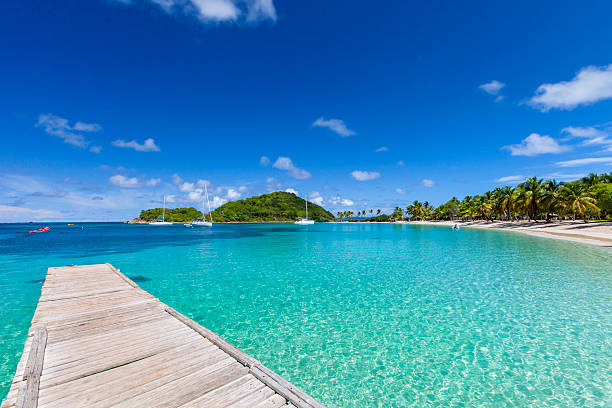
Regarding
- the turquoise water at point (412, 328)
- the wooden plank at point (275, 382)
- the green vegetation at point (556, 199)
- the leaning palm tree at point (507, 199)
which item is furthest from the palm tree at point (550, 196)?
the wooden plank at point (275, 382)

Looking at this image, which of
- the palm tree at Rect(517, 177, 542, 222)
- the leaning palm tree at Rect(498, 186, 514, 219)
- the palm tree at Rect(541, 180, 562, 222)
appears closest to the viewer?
the palm tree at Rect(541, 180, 562, 222)

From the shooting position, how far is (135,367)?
5.17 metres

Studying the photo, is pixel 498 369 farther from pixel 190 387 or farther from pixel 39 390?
pixel 39 390

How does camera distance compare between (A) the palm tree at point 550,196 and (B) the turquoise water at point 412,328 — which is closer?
(B) the turquoise water at point 412,328

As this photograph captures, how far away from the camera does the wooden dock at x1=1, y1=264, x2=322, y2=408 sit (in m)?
4.15

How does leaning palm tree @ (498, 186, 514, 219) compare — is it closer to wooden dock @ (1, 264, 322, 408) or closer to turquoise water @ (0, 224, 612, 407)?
turquoise water @ (0, 224, 612, 407)

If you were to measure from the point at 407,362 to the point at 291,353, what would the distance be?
3.42 meters

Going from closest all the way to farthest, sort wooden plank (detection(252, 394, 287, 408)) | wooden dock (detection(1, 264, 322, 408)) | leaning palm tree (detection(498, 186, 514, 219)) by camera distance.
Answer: wooden plank (detection(252, 394, 287, 408)) → wooden dock (detection(1, 264, 322, 408)) → leaning palm tree (detection(498, 186, 514, 219))

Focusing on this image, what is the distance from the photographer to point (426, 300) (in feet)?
41.4

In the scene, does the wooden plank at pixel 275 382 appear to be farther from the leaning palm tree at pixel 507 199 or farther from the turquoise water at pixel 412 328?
the leaning palm tree at pixel 507 199

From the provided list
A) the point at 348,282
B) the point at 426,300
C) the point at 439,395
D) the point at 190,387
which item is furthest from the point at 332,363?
the point at 348,282

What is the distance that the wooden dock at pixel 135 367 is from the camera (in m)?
4.15

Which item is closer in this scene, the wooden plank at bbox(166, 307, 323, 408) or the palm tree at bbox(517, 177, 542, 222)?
the wooden plank at bbox(166, 307, 323, 408)

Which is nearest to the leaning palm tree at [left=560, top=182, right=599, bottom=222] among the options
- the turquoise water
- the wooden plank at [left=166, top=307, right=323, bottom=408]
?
the turquoise water
